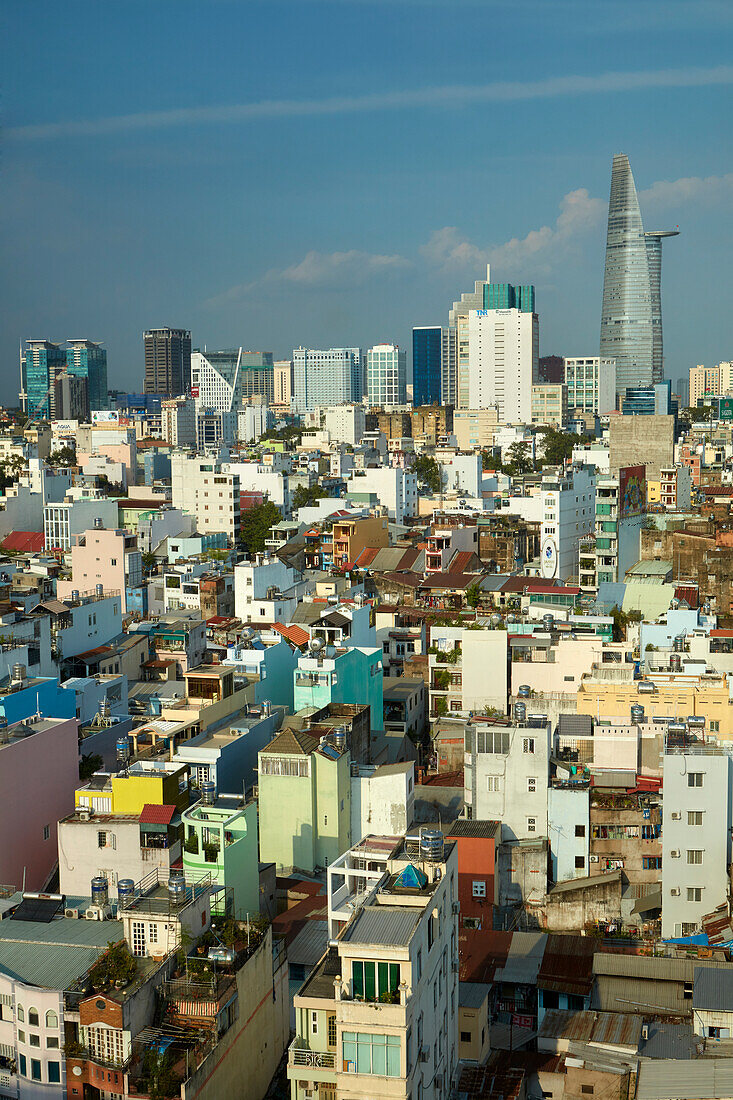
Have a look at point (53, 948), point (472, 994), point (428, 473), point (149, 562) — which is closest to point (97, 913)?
point (53, 948)

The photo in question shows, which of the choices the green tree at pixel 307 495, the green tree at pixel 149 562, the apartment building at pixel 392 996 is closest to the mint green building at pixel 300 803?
the apartment building at pixel 392 996

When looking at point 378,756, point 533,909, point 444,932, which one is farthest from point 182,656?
point 444,932

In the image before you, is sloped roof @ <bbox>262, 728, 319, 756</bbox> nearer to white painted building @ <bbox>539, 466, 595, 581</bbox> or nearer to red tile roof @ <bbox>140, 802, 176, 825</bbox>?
red tile roof @ <bbox>140, 802, 176, 825</bbox>

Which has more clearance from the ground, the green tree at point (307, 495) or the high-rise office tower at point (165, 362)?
the high-rise office tower at point (165, 362)

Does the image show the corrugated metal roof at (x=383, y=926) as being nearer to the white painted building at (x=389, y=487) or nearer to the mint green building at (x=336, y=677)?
the mint green building at (x=336, y=677)

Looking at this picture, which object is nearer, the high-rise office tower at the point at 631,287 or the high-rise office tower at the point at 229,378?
the high-rise office tower at the point at 631,287

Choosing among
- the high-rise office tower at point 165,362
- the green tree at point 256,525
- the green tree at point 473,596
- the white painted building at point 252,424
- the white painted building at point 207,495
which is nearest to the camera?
the green tree at point 473,596

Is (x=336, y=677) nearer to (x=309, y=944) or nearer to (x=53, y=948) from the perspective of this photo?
(x=309, y=944)
